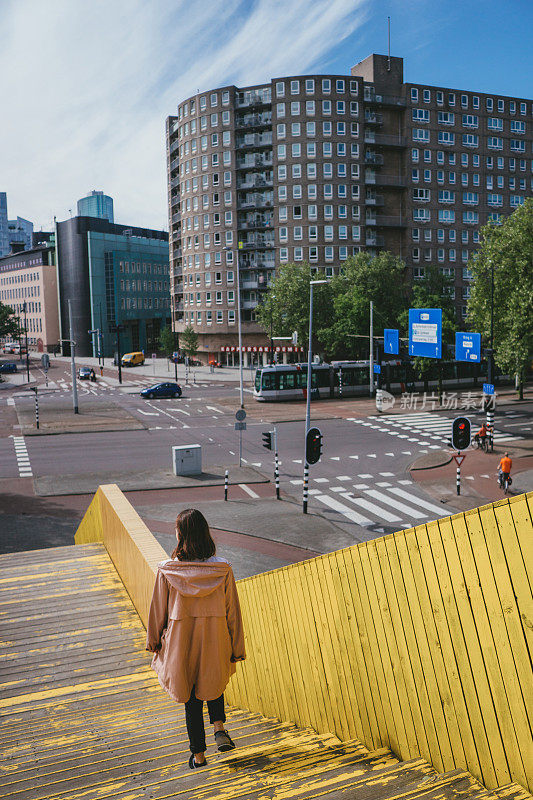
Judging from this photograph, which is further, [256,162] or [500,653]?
[256,162]

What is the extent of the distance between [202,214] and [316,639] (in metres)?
79.8

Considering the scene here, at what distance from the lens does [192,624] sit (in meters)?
4.06

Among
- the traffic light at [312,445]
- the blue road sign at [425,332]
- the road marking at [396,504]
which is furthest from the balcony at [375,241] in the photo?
the traffic light at [312,445]

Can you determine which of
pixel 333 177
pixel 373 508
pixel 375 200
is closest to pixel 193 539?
pixel 373 508

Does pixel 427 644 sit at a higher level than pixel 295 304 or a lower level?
lower

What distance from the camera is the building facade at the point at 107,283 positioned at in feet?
346

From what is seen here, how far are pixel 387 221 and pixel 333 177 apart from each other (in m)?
8.27

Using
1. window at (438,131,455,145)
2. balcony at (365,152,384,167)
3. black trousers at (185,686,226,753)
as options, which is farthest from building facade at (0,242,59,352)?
black trousers at (185,686,226,753)

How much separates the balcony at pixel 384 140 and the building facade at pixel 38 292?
209 ft

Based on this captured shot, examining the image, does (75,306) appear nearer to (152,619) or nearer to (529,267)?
(529,267)

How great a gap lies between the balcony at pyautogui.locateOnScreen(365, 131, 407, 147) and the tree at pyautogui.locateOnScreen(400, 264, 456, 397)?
55.1 feet

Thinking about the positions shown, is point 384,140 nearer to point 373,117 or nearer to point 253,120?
point 373,117

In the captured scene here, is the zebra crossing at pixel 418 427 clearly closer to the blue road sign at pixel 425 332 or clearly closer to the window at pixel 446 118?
the blue road sign at pixel 425 332

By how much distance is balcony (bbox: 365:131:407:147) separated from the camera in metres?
76.2
